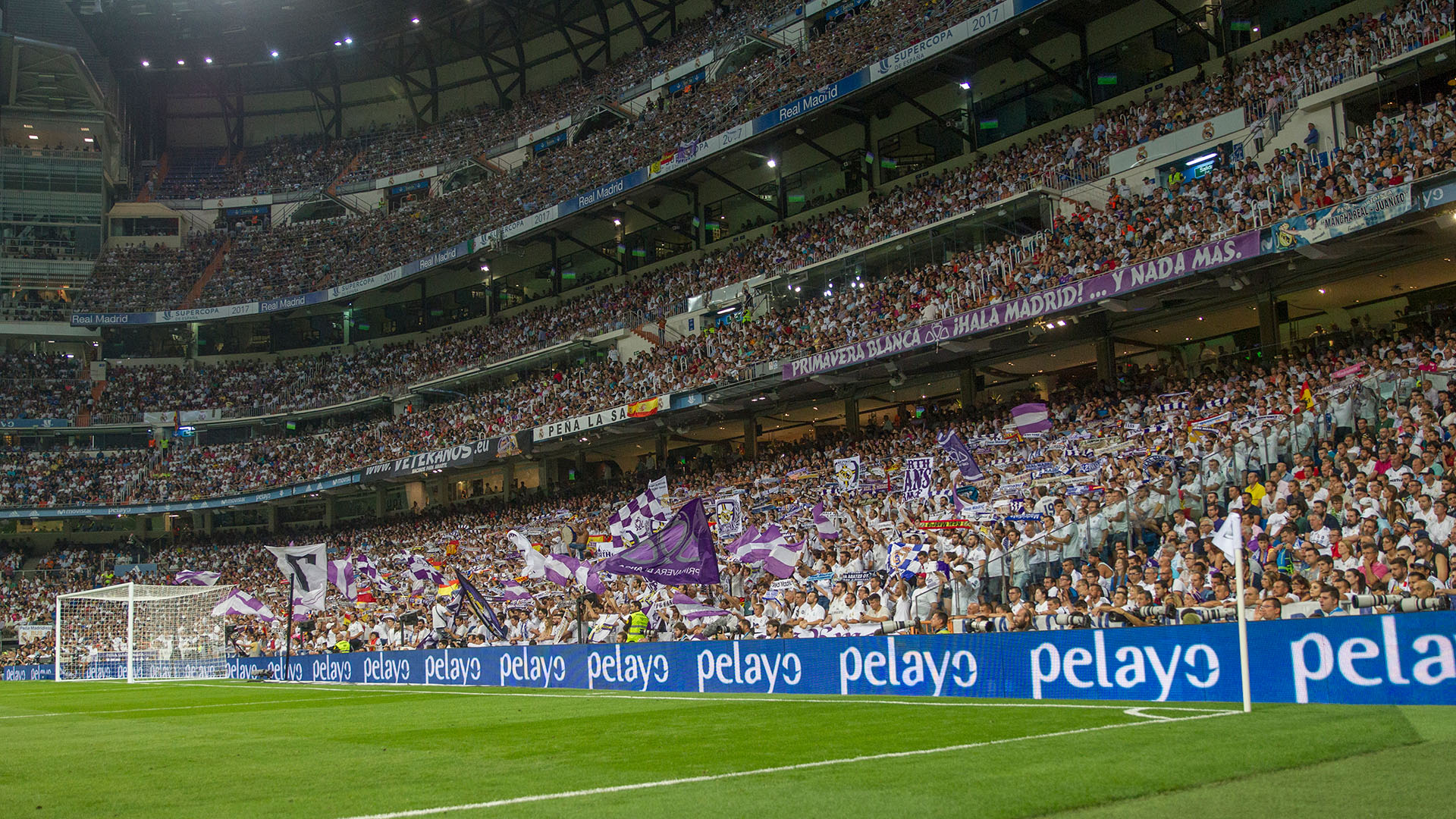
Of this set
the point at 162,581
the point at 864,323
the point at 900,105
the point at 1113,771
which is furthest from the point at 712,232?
the point at 1113,771

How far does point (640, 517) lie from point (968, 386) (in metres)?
11.2

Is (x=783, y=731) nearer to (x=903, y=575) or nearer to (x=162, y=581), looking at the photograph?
(x=903, y=575)

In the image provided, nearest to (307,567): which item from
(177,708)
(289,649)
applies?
(289,649)

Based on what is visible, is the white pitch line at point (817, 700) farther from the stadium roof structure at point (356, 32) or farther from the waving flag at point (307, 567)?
the stadium roof structure at point (356, 32)

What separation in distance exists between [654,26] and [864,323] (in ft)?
99.1

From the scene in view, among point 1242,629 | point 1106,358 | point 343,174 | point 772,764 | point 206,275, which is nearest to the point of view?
point 772,764

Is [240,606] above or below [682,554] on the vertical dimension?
below

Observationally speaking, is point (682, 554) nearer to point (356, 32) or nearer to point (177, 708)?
point (177, 708)

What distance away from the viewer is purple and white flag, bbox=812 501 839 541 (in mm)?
23875

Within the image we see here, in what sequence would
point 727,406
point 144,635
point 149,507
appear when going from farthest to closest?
point 149,507
point 144,635
point 727,406

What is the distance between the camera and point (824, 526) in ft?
78.3

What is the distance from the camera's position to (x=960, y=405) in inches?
1309

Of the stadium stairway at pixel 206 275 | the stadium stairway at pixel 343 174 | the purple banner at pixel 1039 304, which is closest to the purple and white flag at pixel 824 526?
the purple banner at pixel 1039 304

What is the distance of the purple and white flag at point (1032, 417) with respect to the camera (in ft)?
79.6
